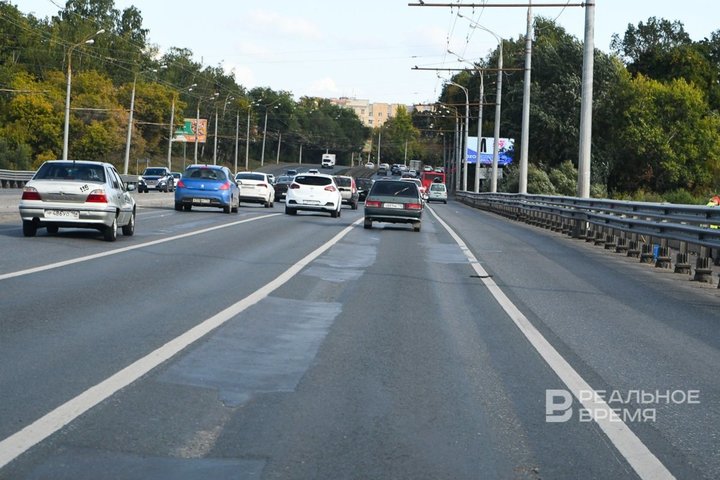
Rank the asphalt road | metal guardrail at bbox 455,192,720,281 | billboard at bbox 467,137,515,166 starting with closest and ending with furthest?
the asphalt road < metal guardrail at bbox 455,192,720,281 < billboard at bbox 467,137,515,166

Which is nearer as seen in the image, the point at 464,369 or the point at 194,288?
the point at 464,369

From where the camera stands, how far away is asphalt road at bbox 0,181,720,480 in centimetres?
638

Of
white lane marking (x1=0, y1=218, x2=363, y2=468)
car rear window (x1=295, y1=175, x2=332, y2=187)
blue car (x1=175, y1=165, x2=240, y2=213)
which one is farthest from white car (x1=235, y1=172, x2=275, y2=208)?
white lane marking (x1=0, y1=218, x2=363, y2=468)

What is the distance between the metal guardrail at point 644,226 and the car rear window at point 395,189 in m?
4.65

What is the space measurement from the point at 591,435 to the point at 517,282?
419 inches

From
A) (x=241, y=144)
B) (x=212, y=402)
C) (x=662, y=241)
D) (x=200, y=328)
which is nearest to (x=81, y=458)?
(x=212, y=402)

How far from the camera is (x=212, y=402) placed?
775 centimetres

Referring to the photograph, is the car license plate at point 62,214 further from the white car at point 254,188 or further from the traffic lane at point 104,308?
the white car at point 254,188

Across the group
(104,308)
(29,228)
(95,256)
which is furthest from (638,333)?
(29,228)

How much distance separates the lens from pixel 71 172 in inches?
910

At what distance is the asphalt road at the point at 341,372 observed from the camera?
6.38 m

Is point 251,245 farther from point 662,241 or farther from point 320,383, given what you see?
point 320,383

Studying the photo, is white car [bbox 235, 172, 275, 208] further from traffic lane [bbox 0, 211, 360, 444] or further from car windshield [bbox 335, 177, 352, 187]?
traffic lane [bbox 0, 211, 360, 444]

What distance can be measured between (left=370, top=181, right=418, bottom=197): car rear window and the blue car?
823cm
